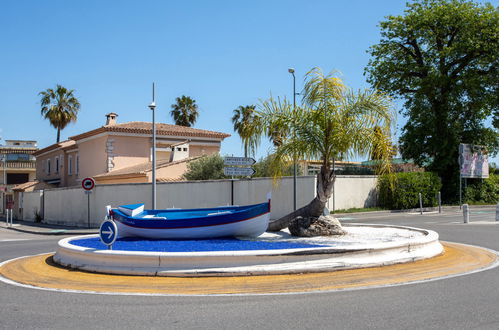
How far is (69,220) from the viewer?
33.0m

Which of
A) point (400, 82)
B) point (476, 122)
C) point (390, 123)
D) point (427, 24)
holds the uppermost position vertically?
point (427, 24)

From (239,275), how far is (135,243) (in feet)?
12.0

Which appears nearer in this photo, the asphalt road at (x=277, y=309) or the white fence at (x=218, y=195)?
the asphalt road at (x=277, y=309)

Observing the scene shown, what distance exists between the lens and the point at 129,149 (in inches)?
1662

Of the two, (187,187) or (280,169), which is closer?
(280,169)

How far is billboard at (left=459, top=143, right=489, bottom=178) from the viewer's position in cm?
3606

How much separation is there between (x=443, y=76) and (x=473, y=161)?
6.72 meters

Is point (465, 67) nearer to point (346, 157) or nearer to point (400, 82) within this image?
point (400, 82)

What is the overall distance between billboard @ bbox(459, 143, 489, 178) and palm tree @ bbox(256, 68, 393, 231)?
25630 millimetres

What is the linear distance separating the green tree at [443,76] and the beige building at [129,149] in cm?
1569

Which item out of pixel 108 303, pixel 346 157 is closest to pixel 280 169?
pixel 346 157

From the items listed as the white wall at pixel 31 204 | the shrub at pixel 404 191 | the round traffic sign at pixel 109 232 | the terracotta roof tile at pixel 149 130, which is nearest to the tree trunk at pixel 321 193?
the round traffic sign at pixel 109 232

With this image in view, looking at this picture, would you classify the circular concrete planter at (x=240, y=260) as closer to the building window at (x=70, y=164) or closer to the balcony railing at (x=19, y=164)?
the building window at (x=70, y=164)

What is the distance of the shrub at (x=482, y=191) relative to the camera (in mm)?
38062
